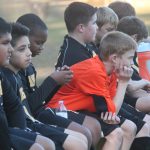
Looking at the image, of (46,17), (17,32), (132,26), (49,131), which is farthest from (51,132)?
(46,17)

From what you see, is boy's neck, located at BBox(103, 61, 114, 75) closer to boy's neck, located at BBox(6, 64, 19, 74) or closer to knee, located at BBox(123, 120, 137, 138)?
knee, located at BBox(123, 120, 137, 138)

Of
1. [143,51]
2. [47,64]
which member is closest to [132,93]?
[143,51]

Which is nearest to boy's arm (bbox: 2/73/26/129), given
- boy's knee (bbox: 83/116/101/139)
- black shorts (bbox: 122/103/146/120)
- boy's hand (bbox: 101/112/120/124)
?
boy's knee (bbox: 83/116/101/139)

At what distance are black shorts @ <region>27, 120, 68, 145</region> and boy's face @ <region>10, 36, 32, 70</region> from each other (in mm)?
395

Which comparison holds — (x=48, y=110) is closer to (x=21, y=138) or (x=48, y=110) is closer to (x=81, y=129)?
(x=81, y=129)

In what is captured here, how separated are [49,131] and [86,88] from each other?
1.85ft

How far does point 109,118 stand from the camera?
471 cm

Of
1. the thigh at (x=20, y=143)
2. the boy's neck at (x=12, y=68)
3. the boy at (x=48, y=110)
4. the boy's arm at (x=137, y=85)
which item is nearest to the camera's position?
the thigh at (x=20, y=143)

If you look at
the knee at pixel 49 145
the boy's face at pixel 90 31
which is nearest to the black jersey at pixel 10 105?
the knee at pixel 49 145

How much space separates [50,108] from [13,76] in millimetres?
542

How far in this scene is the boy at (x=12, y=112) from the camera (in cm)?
391

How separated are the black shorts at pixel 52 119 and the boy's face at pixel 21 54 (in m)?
0.42

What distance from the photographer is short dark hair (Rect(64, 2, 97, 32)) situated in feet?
17.0

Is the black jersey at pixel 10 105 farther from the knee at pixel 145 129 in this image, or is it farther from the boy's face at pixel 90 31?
the knee at pixel 145 129
